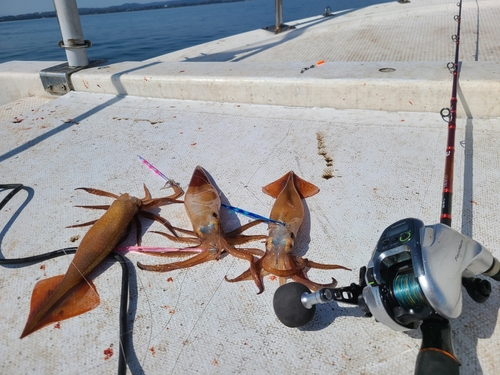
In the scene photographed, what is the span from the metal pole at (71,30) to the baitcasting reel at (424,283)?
14.2ft

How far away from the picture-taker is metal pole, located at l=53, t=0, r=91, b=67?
4215 mm

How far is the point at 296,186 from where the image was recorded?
2494mm

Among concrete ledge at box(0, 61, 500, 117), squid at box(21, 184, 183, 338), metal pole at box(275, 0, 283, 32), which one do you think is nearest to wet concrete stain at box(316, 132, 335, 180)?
concrete ledge at box(0, 61, 500, 117)

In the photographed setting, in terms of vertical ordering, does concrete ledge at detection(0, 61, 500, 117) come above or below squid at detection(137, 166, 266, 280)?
above

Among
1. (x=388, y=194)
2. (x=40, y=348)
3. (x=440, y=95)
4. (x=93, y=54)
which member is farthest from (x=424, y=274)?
(x=93, y=54)

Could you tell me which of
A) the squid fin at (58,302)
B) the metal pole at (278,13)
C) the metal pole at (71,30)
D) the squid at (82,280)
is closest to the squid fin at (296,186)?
the squid at (82,280)

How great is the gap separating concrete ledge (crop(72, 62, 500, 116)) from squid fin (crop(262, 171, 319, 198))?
50.5 inches

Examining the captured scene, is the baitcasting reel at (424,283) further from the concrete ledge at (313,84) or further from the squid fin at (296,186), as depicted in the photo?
the concrete ledge at (313,84)

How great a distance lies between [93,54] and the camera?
47.8ft

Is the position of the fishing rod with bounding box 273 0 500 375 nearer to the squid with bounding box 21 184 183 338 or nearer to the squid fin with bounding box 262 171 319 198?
the squid fin with bounding box 262 171 319 198

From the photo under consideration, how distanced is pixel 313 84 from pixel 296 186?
4.57ft

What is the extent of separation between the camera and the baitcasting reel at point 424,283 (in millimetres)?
1199

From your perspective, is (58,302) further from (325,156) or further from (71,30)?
(71,30)

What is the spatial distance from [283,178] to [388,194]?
0.69 m
